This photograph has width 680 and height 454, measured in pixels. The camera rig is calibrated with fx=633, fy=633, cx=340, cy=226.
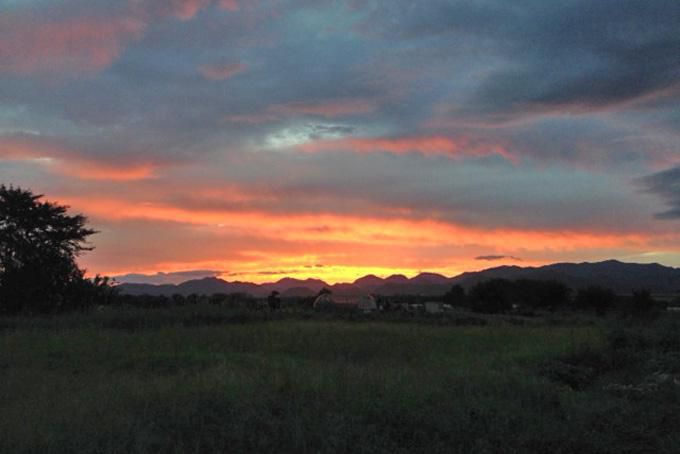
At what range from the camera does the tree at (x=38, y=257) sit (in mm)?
39281

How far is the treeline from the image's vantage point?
242 ft

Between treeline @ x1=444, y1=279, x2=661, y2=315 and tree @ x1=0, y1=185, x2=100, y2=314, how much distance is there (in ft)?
148

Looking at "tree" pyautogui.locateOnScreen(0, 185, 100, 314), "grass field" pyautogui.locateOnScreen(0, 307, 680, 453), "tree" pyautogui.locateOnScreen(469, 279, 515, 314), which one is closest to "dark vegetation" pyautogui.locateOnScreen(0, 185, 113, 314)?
"tree" pyautogui.locateOnScreen(0, 185, 100, 314)

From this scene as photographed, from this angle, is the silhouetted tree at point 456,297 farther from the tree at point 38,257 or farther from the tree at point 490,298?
the tree at point 38,257

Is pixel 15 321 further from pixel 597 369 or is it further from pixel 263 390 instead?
pixel 597 369

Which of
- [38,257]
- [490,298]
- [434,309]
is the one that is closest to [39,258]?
[38,257]

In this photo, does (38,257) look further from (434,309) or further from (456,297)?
(456,297)

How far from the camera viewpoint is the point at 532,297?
84.6 meters

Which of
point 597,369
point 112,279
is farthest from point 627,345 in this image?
point 112,279

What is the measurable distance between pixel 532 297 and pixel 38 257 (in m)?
63.2

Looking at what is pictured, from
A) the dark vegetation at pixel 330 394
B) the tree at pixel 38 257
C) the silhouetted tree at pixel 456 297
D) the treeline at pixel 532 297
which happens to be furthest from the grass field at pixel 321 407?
the silhouetted tree at pixel 456 297

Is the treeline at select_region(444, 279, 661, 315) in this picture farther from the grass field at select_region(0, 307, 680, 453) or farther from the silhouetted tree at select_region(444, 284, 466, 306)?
the grass field at select_region(0, 307, 680, 453)

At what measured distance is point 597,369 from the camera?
17.6 metres

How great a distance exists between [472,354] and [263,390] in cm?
1152
